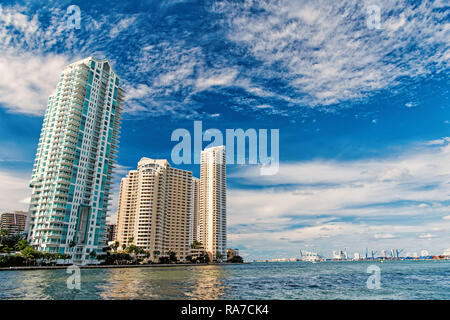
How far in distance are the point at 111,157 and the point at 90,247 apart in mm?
34273

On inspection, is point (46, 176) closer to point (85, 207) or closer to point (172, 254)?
point (85, 207)

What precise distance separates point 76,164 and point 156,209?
58912mm

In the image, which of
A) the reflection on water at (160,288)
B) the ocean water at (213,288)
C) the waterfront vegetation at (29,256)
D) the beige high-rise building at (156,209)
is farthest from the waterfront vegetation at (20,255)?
the beige high-rise building at (156,209)

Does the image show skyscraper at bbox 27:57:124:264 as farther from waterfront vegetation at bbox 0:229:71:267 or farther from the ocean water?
the ocean water

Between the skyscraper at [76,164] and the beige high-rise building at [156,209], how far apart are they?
40.2 m

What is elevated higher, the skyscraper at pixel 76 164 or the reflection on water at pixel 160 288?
the skyscraper at pixel 76 164

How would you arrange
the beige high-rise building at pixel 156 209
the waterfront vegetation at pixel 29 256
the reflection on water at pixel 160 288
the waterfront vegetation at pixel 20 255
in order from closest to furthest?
the reflection on water at pixel 160 288 → the waterfront vegetation at pixel 20 255 → the waterfront vegetation at pixel 29 256 → the beige high-rise building at pixel 156 209

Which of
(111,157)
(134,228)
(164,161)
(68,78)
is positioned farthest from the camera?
(164,161)

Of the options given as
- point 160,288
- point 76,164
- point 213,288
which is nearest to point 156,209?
point 76,164

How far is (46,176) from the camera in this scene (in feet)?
302

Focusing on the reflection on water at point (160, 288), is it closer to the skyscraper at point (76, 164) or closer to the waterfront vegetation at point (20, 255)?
the waterfront vegetation at point (20, 255)

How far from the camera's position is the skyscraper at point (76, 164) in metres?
88.6
